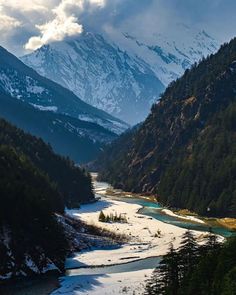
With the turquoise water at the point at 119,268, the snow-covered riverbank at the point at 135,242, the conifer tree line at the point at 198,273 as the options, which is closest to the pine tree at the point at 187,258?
the conifer tree line at the point at 198,273

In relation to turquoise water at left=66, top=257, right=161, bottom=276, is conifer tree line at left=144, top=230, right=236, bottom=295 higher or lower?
higher

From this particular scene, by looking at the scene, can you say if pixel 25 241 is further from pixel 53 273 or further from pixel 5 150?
pixel 5 150

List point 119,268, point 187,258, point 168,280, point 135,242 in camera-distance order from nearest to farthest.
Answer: point 168,280
point 187,258
point 119,268
point 135,242

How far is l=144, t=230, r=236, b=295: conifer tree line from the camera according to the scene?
77.2m

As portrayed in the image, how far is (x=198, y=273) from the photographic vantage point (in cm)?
8325

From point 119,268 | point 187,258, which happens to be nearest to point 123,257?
point 119,268

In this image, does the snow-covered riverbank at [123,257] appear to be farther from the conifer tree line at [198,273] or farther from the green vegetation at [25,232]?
the conifer tree line at [198,273]

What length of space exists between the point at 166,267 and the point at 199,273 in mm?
13709

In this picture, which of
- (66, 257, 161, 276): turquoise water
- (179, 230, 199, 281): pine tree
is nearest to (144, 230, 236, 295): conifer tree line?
(179, 230, 199, 281): pine tree

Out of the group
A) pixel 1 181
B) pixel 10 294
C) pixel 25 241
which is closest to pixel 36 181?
pixel 1 181

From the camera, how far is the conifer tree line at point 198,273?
77250mm

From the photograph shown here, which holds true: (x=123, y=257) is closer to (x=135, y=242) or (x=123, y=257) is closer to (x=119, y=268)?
(x=119, y=268)

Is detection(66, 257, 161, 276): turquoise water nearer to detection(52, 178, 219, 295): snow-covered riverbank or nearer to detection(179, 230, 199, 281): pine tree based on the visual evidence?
detection(52, 178, 219, 295): snow-covered riverbank

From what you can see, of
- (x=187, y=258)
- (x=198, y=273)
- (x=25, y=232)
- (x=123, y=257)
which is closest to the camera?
(x=198, y=273)
